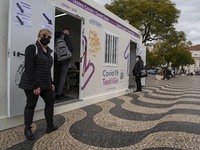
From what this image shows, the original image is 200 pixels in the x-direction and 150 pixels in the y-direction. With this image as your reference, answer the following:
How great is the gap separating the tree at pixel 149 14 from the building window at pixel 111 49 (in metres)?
19.7

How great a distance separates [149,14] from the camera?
101 ft

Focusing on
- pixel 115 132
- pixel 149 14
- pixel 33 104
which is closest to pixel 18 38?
pixel 33 104

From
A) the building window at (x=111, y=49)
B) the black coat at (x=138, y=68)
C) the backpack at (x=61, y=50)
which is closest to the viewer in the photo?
the backpack at (x=61, y=50)

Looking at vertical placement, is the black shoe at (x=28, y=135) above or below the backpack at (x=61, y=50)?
below

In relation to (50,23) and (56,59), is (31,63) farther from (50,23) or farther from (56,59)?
(56,59)

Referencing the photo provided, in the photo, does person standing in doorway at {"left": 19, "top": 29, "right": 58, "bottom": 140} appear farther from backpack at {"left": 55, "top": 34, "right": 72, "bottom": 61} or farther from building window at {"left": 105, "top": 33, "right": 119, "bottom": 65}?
building window at {"left": 105, "top": 33, "right": 119, "bottom": 65}

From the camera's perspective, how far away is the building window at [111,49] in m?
9.49

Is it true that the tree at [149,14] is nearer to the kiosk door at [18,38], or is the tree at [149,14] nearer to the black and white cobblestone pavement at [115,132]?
the black and white cobblestone pavement at [115,132]

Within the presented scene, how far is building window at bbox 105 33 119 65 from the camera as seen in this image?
9492mm

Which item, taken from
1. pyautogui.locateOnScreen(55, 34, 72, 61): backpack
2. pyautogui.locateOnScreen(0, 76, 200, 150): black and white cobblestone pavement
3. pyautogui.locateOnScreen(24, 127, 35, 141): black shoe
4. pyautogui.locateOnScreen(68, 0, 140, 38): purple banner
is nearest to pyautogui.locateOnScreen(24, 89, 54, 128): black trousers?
pyautogui.locateOnScreen(24, 127, 35, 141): black shoe

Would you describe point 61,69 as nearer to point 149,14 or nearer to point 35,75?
point 35,75

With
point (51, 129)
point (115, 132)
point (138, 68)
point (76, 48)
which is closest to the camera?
point (51, 129)

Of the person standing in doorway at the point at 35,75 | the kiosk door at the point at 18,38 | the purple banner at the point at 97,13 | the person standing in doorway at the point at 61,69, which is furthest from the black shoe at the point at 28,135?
the purple banner at the point at 97,13

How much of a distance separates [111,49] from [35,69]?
5.85 metres
